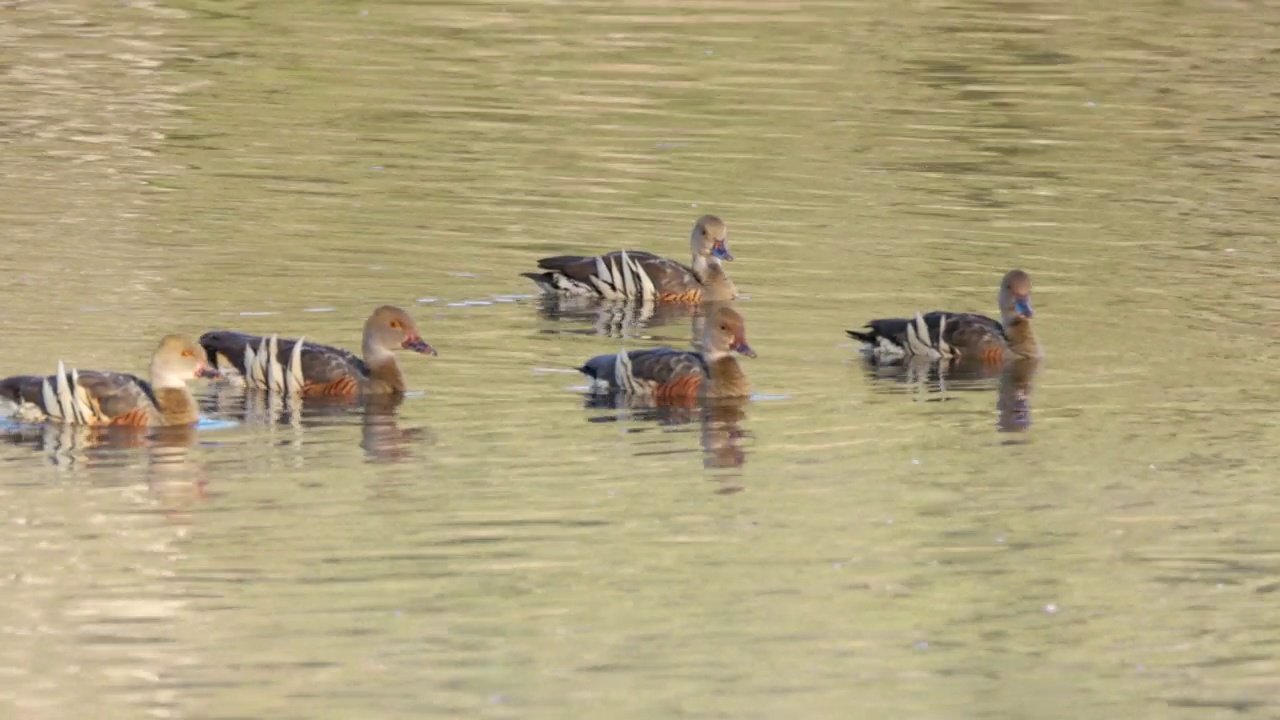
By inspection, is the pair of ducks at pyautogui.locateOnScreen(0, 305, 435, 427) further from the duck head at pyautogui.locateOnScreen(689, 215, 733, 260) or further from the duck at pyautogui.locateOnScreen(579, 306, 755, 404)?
the duck head at pyautogui.locateOnScreen(689, 215, 733, 260)

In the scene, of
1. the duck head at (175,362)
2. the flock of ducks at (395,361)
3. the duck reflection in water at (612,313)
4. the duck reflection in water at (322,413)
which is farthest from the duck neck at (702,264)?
the duck head at (175,362)

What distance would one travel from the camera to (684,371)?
17.2 metres

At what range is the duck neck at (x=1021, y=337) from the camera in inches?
746

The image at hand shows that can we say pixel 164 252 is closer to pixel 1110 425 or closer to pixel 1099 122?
pixel 1110 425

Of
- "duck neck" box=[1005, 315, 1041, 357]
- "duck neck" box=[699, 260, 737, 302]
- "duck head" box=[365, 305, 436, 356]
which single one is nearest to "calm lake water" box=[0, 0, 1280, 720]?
"duck neck" box=[699, 260, 737, 302]

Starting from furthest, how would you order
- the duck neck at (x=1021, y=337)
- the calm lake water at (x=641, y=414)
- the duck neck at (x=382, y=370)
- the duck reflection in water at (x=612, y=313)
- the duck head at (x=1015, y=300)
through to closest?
the duck reflection in water at (x=612, y=313) → the duck head at (x=1015, y=300) → the duck neck at (x=1021, y=337) → the duck neck at (x=382, y=370) → the calm lake water at (x=641, y=414)

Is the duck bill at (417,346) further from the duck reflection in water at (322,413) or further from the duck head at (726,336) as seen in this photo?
the duck head at (726,336)

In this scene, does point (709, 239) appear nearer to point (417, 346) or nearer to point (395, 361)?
point (417, 346)

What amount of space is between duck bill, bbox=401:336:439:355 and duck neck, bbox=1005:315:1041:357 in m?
4.42

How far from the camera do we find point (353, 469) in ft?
48.8

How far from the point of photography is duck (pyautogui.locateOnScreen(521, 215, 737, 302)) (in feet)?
69.9

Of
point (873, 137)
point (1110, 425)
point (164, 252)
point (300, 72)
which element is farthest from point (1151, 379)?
point (300, 72)

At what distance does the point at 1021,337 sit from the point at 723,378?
9.41 ft

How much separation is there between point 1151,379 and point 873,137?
13.0 m
